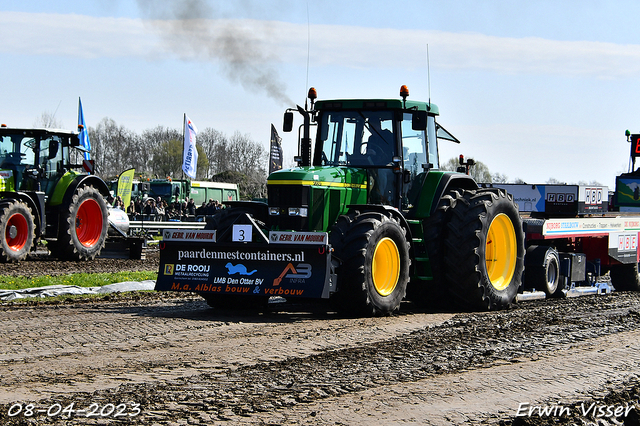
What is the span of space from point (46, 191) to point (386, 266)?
10.4 m

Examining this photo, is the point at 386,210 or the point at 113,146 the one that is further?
the point at 113,146

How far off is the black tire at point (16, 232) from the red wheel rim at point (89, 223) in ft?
5.51

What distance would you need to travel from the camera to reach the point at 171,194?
41094 mm

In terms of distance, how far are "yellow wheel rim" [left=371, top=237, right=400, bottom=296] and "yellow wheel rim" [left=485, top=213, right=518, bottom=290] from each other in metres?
2.04

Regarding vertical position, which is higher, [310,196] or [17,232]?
[310,196]

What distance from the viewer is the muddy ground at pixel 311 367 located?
200 inches

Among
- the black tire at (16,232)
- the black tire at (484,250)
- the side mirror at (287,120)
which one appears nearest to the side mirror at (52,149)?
the black tire at (16,232)

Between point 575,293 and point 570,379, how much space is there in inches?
283

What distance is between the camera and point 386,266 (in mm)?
9477

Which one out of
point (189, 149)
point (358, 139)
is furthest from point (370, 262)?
point (189, 149)

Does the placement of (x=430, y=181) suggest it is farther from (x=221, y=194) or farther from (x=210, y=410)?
(x=221, y=194)

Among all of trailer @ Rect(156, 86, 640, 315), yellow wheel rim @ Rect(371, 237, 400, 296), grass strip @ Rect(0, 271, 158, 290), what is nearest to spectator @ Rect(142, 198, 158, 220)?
grass strip @ Rect(0, 271, 158, 290)

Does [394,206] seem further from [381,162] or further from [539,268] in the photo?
[539,268]

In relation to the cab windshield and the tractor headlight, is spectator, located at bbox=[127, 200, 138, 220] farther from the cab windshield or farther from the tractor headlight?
the tractor headlight
